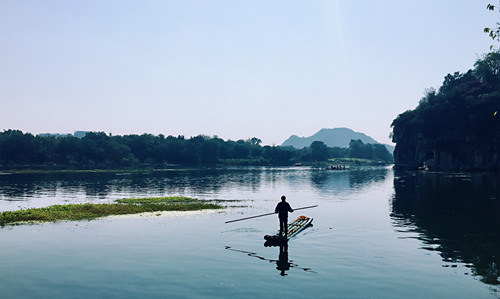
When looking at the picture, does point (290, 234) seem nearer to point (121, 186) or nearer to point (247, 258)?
point (247, 258)

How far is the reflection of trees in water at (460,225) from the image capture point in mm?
27766

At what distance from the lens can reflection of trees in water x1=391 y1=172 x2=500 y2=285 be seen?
27.8 m

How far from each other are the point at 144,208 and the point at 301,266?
97.8 feet

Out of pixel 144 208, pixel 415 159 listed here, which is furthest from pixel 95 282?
pixel 415 159

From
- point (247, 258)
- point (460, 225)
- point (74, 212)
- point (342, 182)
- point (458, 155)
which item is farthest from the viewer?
point (458, 155)

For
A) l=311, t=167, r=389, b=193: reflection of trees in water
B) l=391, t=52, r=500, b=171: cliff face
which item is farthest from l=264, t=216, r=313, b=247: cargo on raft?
l=391, t=52, r=500, b=171: cliff face

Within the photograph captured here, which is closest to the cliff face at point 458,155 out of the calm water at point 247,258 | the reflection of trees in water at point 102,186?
the reflection of trees in water at point 102,186

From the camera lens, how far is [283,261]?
2692cm

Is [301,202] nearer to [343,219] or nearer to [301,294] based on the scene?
[343,219]

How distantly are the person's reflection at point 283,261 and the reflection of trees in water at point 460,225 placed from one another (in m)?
10.3

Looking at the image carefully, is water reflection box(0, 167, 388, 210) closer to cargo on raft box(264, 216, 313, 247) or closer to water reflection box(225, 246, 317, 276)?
cargo on raft box(264, 216, 313, 247)

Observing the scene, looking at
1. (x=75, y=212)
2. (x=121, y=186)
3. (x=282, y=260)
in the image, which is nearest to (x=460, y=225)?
(x=282, y=260)

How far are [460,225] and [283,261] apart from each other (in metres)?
23.1

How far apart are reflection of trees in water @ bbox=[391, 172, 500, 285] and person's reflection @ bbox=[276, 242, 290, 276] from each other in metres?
10.3
